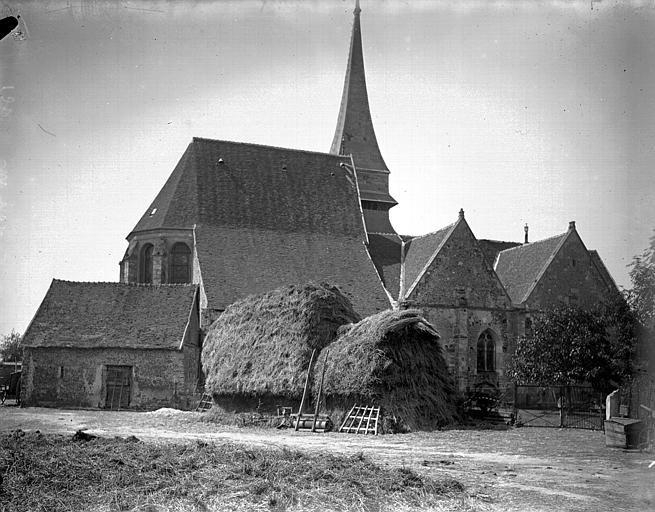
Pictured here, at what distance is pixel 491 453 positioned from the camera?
52.9ft

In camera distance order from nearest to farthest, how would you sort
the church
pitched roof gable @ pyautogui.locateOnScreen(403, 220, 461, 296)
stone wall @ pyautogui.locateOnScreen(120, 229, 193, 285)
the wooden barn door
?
the wooden barn door, the church, pitched roof gable @ pyautogui.locateOnScreen(403, 220, 461, 296), stone wall @ pyautogui.locateOnScreen(120, 229, 193, 285)

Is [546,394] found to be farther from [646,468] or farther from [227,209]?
[646,468]

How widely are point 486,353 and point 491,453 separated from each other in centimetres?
1958

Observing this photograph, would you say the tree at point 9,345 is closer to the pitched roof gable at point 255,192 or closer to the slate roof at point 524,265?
the pitched roof gable at point 255,192

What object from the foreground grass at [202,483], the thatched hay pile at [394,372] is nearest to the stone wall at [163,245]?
the thatched hay pile at [394,372]

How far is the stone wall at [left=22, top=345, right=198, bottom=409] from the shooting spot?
1234 inches

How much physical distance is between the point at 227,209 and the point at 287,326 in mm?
13893

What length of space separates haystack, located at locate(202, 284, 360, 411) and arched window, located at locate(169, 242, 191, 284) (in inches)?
374

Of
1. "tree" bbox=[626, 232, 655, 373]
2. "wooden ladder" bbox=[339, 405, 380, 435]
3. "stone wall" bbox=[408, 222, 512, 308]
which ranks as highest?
"stone wall" bbox=[408, 222, 512, 308]

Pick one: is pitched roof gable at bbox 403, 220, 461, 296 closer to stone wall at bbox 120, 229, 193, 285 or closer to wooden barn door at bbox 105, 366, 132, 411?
stone wall at bbox 120, 229, 193, 285

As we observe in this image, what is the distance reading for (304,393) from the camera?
23.8 metres

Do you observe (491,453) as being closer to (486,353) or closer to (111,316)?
(486,353)

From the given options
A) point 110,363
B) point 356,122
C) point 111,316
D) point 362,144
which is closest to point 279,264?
point 111,316

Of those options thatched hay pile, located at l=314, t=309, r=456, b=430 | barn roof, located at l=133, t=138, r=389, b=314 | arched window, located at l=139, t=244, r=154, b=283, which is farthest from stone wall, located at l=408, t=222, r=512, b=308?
arched window, located at l=139, t=244, r=154, b=283
